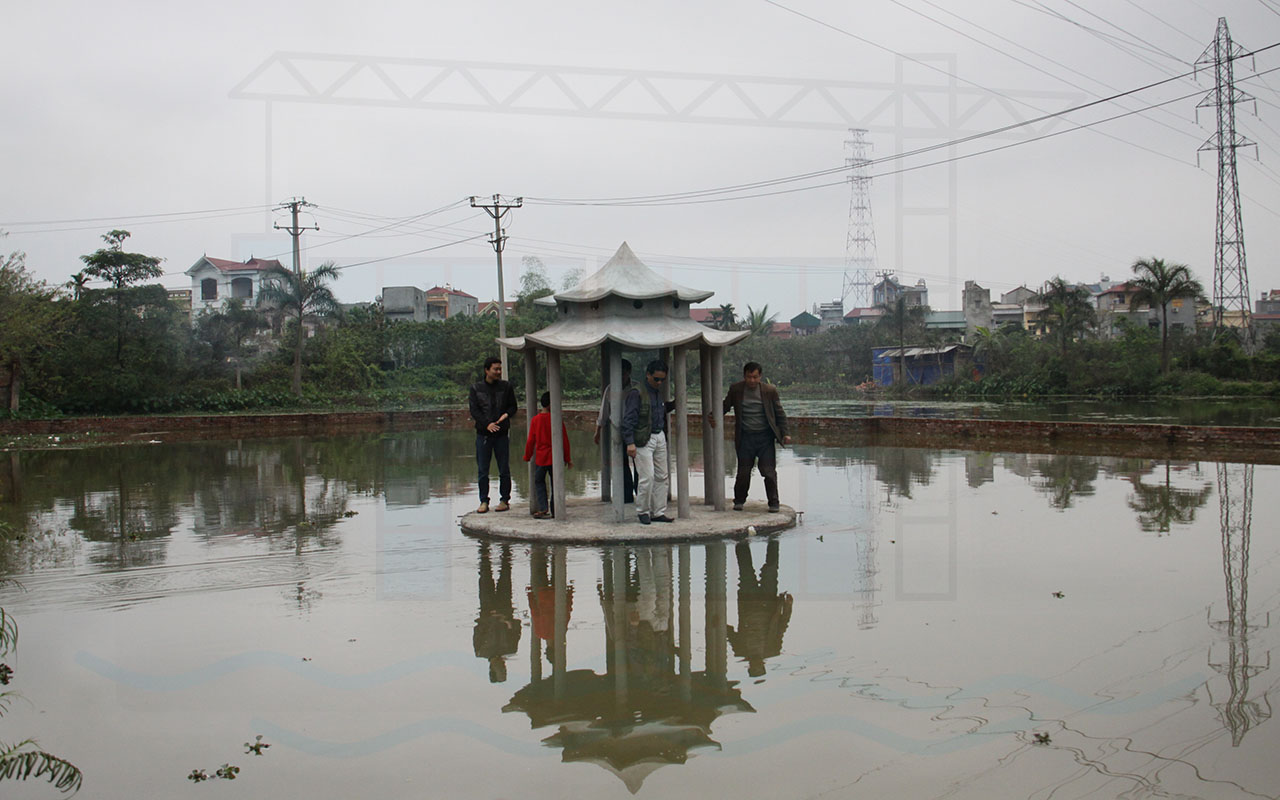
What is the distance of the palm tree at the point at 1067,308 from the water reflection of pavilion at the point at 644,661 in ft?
152

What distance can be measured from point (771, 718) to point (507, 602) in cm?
295

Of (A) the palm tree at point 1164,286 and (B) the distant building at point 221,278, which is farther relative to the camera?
(B) the distant building at point 221,278

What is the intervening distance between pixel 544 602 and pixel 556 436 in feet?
9.87

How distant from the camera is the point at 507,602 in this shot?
721 cm

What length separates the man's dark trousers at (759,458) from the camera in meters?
10.6

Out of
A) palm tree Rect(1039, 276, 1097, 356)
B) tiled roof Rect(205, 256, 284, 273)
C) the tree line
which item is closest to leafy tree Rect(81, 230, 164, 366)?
the tree line

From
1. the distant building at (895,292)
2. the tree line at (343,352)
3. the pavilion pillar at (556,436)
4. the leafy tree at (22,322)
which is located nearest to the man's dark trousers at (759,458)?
the pavilion pillar at (556,436)

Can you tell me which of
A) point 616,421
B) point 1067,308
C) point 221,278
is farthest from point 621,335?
point 221,278

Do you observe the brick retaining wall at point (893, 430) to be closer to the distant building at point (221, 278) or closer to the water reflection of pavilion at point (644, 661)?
the water reflection of pavilion at point (644, 661)

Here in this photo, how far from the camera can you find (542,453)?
1039 centimetres

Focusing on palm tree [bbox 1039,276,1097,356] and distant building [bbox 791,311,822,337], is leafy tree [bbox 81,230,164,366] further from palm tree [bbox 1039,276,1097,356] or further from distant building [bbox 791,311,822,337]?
distant building [bbox 791,311,822,337]

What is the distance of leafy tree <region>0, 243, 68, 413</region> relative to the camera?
101ft

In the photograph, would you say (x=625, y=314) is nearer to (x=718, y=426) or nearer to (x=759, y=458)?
(x=718, y=426)

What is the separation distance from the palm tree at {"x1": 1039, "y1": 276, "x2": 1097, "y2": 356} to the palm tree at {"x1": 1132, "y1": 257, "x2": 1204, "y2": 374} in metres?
4.37
